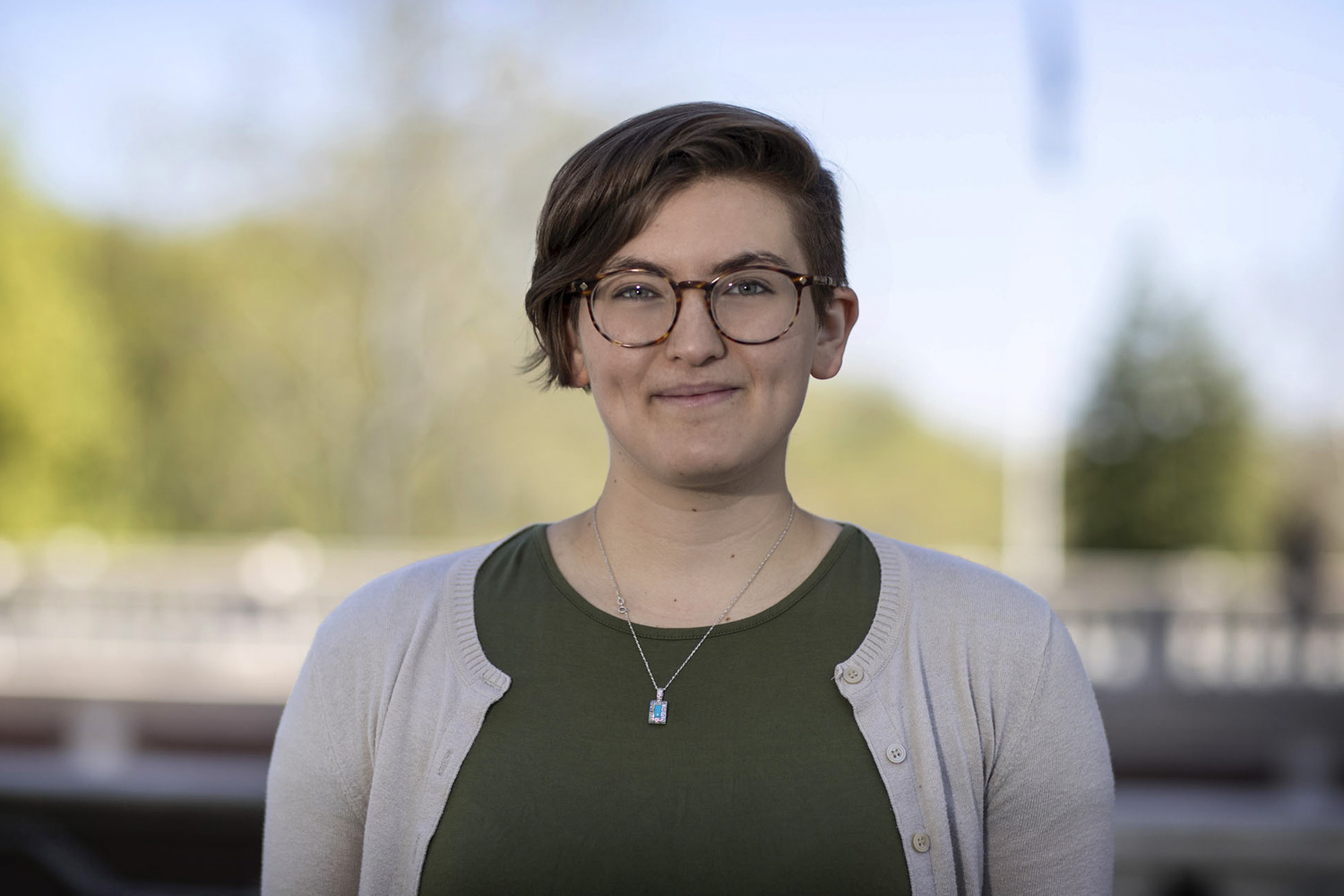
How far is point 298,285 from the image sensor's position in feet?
59.4

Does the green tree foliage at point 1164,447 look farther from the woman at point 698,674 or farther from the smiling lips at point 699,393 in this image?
the smiling lips at point 699,393

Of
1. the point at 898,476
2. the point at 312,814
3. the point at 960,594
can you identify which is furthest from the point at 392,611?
the point at 898,476

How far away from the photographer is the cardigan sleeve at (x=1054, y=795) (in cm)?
150

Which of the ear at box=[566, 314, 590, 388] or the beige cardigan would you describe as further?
the ear at box=[566, 314, 590, 388]

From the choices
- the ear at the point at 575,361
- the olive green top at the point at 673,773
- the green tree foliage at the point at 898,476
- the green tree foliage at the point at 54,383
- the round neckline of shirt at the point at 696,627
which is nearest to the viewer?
the olive green top at the point at 673,773

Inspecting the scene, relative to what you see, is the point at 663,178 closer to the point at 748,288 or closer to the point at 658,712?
the point at 748,288

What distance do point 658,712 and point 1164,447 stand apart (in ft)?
73.0

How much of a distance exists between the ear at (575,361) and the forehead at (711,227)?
168 mm

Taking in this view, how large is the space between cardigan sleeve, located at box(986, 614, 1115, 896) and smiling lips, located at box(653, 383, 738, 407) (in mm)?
542

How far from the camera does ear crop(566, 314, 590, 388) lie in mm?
1625

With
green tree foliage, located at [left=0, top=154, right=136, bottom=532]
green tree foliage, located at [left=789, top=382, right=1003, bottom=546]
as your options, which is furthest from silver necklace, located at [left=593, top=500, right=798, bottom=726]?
green tree foliage, located at [left=789, top=382, right=1003, bottom=546]

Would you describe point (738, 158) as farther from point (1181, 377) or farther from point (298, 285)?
point (1181, 377)

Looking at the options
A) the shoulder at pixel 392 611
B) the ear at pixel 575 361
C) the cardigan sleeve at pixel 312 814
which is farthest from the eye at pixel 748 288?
the cardigan sleeve at pixel 312 814

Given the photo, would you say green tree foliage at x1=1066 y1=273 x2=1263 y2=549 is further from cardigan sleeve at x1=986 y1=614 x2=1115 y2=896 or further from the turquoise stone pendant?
the turquoise stone pendant
